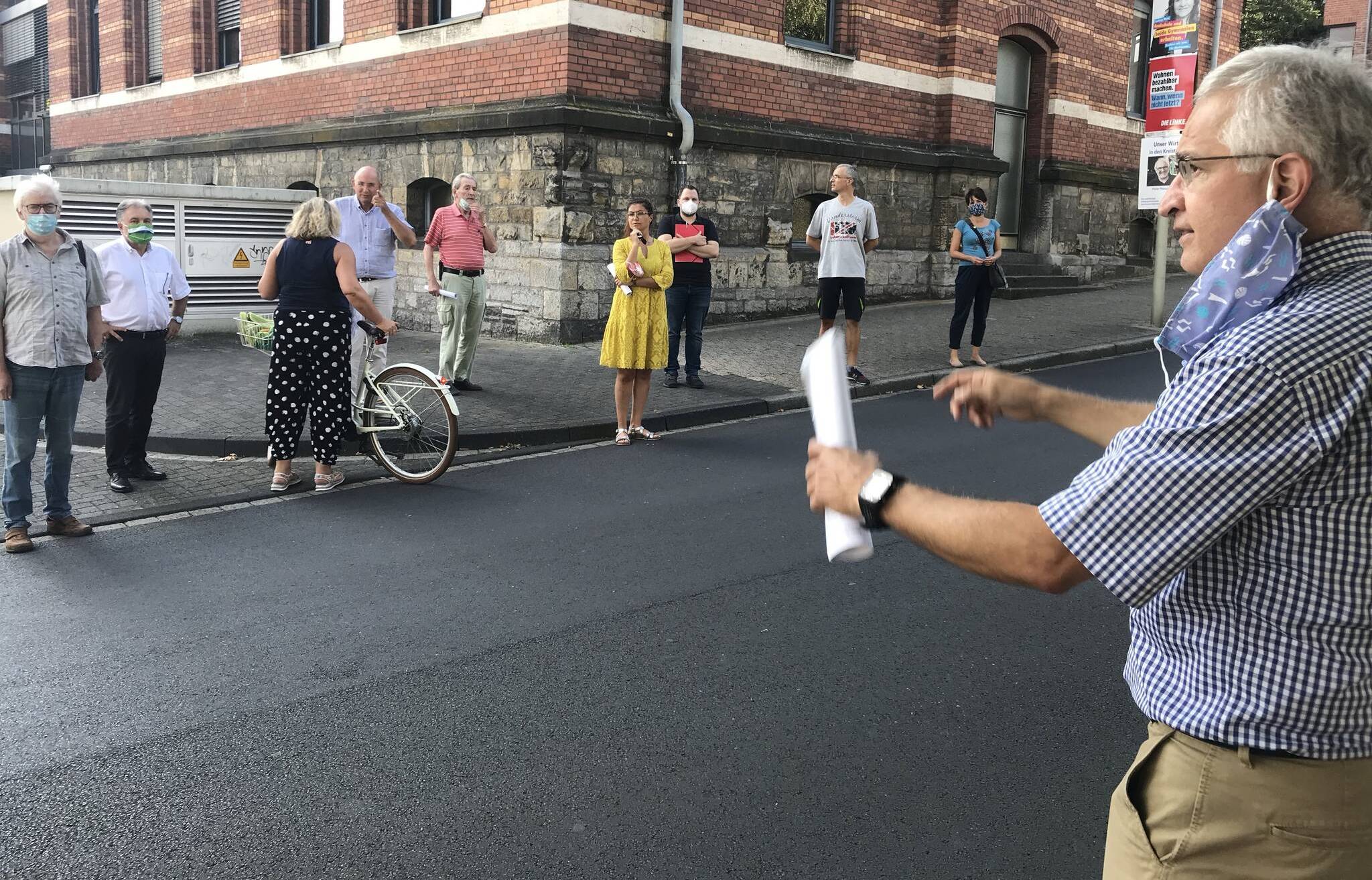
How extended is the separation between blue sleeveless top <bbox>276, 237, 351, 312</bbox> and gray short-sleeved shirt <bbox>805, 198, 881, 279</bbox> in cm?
558

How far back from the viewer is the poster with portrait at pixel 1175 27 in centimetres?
1494

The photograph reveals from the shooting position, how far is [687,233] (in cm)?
1134

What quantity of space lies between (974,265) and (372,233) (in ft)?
20.9

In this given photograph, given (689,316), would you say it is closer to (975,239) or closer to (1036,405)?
(975,239)

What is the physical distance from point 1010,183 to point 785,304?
718 cm

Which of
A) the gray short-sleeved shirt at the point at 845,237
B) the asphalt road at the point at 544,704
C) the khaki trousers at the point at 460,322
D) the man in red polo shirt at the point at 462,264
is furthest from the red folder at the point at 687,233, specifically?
the asphalt road at the point at 544,704

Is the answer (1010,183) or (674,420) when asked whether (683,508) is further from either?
(1010,183)

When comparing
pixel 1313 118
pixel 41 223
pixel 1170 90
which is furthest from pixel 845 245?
pixel 1313 118

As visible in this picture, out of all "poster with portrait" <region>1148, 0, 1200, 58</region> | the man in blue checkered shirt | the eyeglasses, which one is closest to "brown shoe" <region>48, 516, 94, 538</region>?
the man in blue checkered shirt

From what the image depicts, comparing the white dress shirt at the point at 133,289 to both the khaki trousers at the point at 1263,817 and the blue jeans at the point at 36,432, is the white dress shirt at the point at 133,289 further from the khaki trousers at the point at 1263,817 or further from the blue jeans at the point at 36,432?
the khaki trousers at the point at 1263,817

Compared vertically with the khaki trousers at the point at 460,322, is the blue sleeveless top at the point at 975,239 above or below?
above

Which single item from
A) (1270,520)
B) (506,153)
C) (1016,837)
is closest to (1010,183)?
(506,153)

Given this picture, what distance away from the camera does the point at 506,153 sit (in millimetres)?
14648

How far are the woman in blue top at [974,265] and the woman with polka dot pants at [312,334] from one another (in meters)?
6.98
